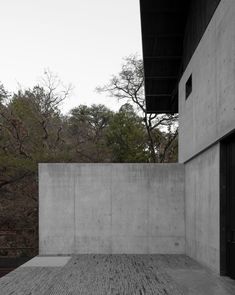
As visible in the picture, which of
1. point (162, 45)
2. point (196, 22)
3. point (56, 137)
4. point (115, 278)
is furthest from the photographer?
point (56, 137)

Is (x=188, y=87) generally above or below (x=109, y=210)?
above

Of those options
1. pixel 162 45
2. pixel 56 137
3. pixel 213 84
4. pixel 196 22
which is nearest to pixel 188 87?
pixel 162 45

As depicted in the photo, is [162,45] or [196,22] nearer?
[196,22]

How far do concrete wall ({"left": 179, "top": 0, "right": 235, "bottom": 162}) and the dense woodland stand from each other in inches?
394

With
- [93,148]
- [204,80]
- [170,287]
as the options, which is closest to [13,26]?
[93,148]

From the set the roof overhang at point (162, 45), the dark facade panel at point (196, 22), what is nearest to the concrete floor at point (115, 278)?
the dark facade panel at point (196, 22)

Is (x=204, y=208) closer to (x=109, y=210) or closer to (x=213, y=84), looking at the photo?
(x=213, y=84)

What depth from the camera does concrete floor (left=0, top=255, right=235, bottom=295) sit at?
5438 mm

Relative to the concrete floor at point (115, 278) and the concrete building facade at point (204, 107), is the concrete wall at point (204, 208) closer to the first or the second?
the concrete building facade at point (204, 107)

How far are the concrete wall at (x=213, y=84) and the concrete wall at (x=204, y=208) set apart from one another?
0.32 metres

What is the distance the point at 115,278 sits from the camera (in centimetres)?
633

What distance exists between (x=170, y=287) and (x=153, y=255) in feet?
11.3

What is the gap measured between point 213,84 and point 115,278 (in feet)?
12.4

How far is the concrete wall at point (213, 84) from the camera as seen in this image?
17.7 feet
